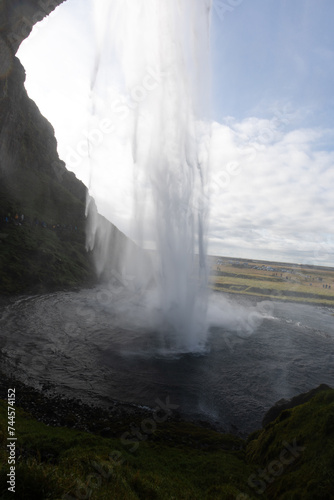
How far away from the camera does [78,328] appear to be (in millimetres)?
31250

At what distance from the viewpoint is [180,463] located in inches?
411

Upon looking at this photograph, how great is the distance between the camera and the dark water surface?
717 inches

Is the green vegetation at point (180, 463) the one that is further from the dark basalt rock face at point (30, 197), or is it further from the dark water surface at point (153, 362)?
the dark basalt rock face at point (30, 197)

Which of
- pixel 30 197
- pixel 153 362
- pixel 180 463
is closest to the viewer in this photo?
pixel 180 463

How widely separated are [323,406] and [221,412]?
8.47 meters

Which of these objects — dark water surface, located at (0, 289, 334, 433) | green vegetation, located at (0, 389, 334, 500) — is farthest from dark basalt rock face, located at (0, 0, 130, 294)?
green vegetation, located at (0, 389, 334, 500)

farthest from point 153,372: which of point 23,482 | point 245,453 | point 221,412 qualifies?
point 23,482

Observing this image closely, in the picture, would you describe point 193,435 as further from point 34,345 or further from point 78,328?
point 78,328

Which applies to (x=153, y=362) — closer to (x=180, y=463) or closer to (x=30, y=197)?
(x=180, y=463)

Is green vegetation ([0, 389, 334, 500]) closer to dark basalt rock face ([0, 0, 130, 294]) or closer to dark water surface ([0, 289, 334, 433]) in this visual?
dark water surface ([0, 289, 334, 433])

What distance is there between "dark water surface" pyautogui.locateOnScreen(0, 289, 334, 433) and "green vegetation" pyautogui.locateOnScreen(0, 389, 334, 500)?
5.08m

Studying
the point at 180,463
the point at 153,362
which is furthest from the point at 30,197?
the point at 180,463

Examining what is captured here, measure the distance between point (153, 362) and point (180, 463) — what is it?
1342 cm

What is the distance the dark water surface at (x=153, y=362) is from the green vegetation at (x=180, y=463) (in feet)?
16.7
